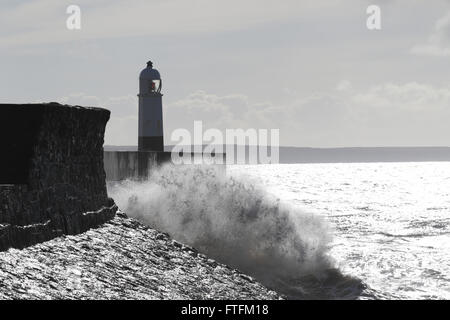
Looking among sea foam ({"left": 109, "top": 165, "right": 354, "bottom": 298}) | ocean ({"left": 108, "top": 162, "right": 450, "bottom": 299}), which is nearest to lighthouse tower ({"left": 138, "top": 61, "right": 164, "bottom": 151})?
ocean ({"left": 108, "top": 162, "right": 450, "bottom": 299})

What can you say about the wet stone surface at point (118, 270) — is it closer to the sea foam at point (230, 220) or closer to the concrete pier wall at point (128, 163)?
the sea foam at point (230, 220)

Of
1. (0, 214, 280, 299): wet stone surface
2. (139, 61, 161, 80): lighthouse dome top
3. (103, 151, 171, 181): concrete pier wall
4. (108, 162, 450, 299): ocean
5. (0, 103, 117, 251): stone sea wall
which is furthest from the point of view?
(139, 61, 161, 80): lighthouse dome top

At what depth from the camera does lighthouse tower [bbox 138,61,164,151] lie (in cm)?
2247

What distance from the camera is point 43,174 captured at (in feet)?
21.5

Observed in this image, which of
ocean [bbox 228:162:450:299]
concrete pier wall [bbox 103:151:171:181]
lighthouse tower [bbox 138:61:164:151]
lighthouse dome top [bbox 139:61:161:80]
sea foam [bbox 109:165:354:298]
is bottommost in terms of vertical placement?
ocean [bbox 228:162:450:299]

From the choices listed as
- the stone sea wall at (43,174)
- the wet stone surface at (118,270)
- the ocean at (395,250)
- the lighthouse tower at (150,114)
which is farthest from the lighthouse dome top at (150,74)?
the stone sea wall at (43,174)

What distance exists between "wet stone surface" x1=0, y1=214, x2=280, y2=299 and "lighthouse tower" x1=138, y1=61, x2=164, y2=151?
45.7 ft

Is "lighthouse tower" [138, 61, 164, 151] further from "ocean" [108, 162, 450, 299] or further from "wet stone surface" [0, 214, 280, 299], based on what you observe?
"wet stone surface" [0, 214, 280, 299]

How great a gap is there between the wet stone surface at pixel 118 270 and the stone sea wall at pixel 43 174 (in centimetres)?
13

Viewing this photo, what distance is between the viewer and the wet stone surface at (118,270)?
5.48 m

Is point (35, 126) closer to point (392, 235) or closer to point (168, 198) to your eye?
point (168, 198)

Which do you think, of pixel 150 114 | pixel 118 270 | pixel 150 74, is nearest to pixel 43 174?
pixel 118 270

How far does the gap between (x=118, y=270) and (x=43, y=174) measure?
3.13 ft
